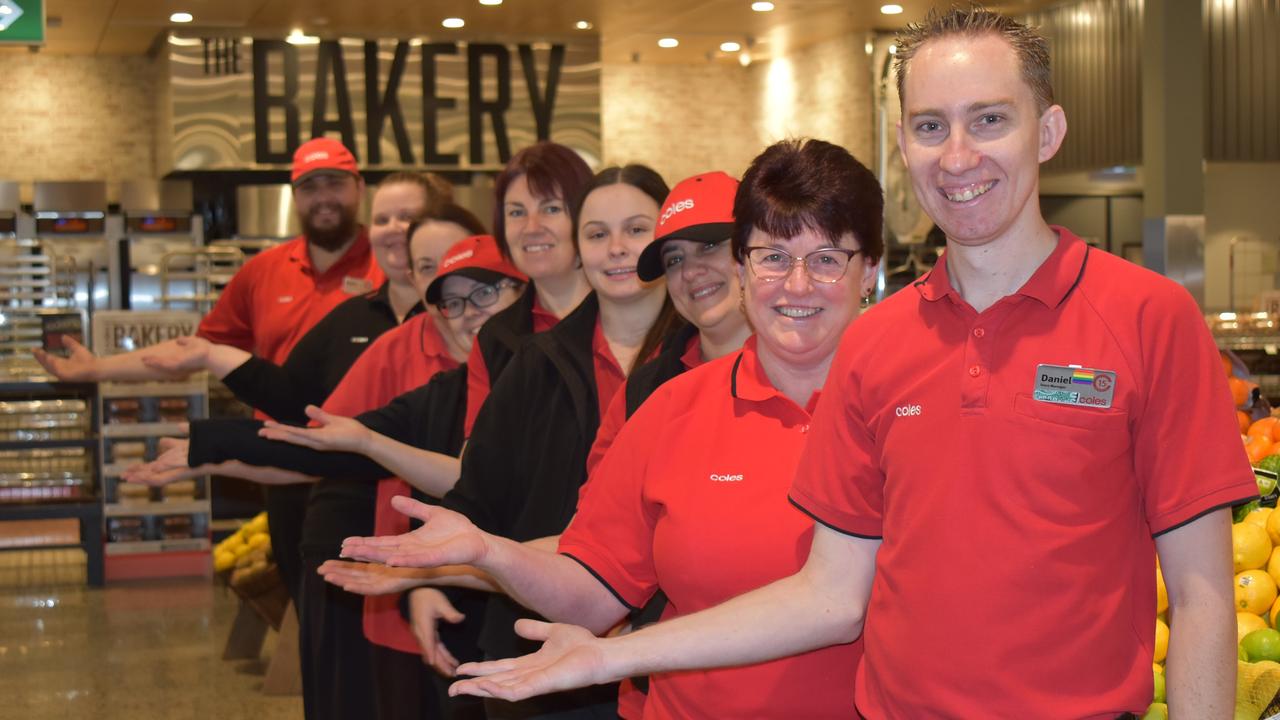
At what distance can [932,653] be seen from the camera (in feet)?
5.10

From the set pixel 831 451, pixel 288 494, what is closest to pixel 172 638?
pixel 288 494

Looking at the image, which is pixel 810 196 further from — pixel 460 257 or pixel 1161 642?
pixel 460 257

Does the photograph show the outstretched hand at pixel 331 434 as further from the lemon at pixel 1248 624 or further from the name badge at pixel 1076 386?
the name badge at pixel 1076 386

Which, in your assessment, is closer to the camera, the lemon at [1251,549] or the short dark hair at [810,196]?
the short dark hair at [810,196]

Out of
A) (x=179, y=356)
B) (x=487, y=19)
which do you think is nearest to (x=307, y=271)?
(x=179, y=356)

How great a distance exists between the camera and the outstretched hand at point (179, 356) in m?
4.48

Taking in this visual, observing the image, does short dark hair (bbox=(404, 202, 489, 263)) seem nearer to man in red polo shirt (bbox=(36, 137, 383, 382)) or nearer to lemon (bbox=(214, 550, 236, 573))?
man in red polo shirt (bbox=(36, 137, 383, 382))

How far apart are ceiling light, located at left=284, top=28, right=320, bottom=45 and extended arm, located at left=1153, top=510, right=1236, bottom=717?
453 inches

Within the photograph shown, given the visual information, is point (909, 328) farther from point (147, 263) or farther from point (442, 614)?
point (147, 263)

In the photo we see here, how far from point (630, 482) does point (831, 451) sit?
53 cm

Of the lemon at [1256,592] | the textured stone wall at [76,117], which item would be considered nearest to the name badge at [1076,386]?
the lemon at [1256,592]

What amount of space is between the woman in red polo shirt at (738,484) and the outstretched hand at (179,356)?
2.63 metres

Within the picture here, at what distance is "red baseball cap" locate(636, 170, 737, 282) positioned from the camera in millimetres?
2486

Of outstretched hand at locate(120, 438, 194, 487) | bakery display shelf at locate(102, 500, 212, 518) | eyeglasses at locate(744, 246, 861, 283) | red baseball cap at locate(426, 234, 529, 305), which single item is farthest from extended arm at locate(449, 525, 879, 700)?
bakery display shelf at locate(102, 500, 212, 518)
